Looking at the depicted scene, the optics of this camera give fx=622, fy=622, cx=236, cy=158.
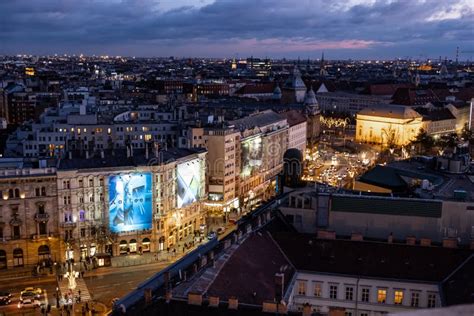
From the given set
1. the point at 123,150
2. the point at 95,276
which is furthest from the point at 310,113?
the point at 95,276

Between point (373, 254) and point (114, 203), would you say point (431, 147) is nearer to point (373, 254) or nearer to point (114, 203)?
point (114, 203)

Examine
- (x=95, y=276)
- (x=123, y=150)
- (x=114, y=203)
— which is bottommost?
(x=95, y=276)

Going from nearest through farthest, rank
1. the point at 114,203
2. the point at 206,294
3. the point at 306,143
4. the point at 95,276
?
the point at 206,294, the point at 95,276, the point at 114,203, the point at 306,143

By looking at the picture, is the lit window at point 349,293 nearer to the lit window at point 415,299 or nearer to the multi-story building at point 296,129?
the lit window at point 415,299

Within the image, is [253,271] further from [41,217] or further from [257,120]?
[257,120]

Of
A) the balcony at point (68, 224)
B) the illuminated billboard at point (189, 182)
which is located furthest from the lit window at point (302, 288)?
the illuminated billboard at point (189, 182)

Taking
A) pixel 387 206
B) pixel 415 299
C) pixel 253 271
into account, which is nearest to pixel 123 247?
pixel 387 206

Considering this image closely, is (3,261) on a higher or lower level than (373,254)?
lower
